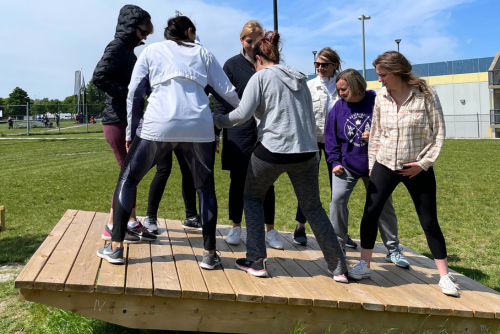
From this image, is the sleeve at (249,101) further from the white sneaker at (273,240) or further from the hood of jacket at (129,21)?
the white sneaker at (273,240)

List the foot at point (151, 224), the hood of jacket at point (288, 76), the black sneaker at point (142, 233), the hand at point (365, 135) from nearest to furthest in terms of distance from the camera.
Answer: the hood of jacket at point (288, 76), the hand at point (365, 135), the black sneaker at point (142, 233), the foot at point (151, 224)

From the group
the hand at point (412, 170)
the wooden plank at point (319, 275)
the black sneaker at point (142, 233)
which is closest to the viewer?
the wooden plank at point (319, 275)

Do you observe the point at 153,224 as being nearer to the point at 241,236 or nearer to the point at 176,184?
the point at 241,236

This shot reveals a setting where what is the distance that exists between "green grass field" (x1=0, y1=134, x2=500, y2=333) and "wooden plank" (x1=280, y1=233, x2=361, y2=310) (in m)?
1.63

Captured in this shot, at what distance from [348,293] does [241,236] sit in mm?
1760

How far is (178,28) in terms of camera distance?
11.2 feet

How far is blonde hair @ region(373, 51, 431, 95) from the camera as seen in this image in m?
3.38

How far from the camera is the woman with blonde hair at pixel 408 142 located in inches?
133

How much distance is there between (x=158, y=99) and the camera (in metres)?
3.30

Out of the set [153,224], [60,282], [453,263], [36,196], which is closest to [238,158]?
[153,224]

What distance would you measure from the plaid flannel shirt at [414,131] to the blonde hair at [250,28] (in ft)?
4.62

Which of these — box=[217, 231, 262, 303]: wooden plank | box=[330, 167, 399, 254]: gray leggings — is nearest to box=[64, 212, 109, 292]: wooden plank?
box=[217, 231, 262, 303]: wooden plank

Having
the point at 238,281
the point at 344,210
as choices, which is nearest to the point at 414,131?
the point at 344,210

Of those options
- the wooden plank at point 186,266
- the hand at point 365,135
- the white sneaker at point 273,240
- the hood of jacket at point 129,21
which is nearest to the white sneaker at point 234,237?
the white sneaker at point 273,240
